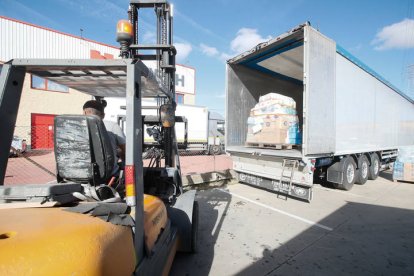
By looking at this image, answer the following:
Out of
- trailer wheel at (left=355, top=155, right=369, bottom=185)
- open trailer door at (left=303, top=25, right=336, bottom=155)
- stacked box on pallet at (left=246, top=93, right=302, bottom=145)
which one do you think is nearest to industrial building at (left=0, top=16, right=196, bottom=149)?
stacked box on pallet at (left=246, top=93, right=302, bottom=145)

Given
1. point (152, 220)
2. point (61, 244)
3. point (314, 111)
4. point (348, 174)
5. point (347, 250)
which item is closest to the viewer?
point (61, 244)

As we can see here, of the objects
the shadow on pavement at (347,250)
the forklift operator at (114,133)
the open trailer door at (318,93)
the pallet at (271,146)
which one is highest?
the open trailer door at (318,93)

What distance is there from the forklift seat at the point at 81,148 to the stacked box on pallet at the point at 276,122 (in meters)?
4.77

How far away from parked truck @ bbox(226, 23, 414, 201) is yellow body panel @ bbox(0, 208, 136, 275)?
4.11m

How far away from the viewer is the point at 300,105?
31.5ft

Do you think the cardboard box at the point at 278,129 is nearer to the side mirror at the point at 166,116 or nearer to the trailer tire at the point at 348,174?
the trailer tire at the point at 348,174

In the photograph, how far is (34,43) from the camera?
15.1 meters

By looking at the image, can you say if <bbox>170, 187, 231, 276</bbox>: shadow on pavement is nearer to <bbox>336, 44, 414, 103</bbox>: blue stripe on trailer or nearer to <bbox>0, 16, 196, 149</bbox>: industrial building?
<bbox>336, 44, 414, 103</bbox>: blue stripe on trailer

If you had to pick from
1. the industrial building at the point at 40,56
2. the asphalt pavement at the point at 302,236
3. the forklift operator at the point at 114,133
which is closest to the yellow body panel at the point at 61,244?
the forklift operator at the point at 114,133

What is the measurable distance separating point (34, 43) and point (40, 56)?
823mm

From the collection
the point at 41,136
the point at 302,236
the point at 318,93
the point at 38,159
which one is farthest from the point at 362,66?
the point at 41,136

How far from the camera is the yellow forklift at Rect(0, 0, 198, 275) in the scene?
1057 mm

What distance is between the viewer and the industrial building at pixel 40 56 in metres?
14.3

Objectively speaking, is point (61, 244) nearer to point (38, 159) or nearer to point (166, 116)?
point (166, 116)
